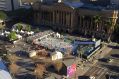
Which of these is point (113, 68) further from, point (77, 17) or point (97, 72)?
point (77, 17)

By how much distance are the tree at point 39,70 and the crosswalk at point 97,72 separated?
34.4 ft

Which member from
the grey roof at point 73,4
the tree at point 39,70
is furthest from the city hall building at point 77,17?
the tree at point 39,70

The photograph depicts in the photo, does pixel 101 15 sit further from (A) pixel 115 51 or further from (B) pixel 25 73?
(B) pixel 25 73

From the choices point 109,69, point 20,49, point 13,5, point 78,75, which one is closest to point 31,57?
point 20,49

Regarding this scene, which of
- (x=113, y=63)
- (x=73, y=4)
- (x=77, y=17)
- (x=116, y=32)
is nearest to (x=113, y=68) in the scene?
(x=113, y=63)

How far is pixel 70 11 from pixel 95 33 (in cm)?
1098

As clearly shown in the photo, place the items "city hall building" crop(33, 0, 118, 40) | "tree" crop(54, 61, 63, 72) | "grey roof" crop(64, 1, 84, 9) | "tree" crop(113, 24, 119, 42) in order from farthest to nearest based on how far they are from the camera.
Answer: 1. "grey roof" crop(64, 1, 84, 9)
2. "city hall building" crop(33, 0, 118, 40)
3. "tree" crop(113, 24, 119, 42)
4. "tree" crop(54, 61, 63, 72)

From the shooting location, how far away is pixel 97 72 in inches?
2707

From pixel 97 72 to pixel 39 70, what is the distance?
1407 cm

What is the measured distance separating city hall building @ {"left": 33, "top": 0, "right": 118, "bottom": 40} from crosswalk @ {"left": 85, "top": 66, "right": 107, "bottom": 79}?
20137 mm

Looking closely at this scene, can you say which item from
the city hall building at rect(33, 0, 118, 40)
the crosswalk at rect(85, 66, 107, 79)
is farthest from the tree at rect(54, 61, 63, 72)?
the city hall building at rect(33, 0, 118, 40)

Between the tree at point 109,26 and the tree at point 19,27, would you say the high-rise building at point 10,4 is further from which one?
the tree at point 109,26

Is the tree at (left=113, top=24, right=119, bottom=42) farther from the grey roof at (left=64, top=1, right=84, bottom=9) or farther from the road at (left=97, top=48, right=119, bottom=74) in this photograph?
the grey roof at (left=64, top=1, right=84, bottom=9)

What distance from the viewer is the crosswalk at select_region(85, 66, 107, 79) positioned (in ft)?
220
